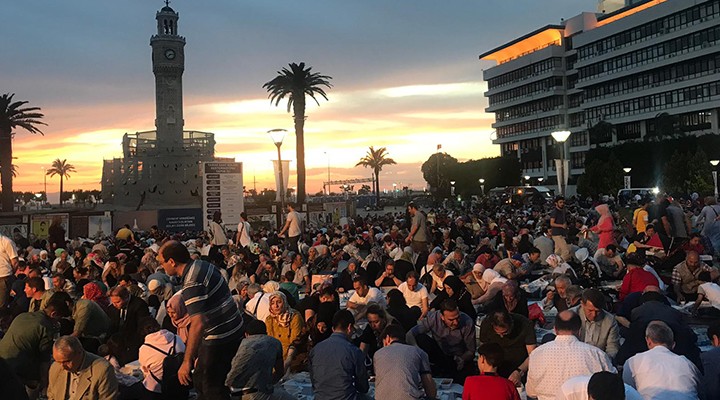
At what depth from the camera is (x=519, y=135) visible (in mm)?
104500

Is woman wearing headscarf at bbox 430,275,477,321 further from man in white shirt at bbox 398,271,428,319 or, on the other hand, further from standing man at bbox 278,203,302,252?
standing man at bbox 278,203,302,252

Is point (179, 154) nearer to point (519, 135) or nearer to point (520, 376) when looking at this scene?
point (519, 135)

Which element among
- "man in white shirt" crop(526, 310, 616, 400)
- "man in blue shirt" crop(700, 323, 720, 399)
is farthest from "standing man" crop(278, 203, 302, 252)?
"man in blue shirt" crop(700, 323, 720, 399)

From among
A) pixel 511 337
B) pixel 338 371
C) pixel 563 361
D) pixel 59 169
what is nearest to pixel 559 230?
pixel 511 337

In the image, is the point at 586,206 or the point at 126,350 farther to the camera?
the point at 586,206

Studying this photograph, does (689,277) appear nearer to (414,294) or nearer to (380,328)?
(414,294)

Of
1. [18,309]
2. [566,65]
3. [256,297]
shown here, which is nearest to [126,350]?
[256,297]

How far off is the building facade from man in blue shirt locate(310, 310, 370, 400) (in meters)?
64.7

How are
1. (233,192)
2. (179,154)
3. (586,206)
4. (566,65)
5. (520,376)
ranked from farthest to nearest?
(566,65)
(179,154)
(586,206)
(233,192)
(520,376)

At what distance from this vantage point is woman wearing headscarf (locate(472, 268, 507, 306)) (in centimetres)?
981

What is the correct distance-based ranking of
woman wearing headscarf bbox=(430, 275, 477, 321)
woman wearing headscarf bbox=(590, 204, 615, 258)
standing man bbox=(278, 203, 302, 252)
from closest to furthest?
woman wearing headscarf bbox=(430, 275, 477, 321) < woman wearing headscarf bbox=(590, 204, 615, 258) < standing man bbox=(278, 203, 302, 252)

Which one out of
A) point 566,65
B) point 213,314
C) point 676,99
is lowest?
point 213,314

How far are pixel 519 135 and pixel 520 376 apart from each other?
101352 mm

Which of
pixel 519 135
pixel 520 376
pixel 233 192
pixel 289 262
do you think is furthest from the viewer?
pixel 519 135
